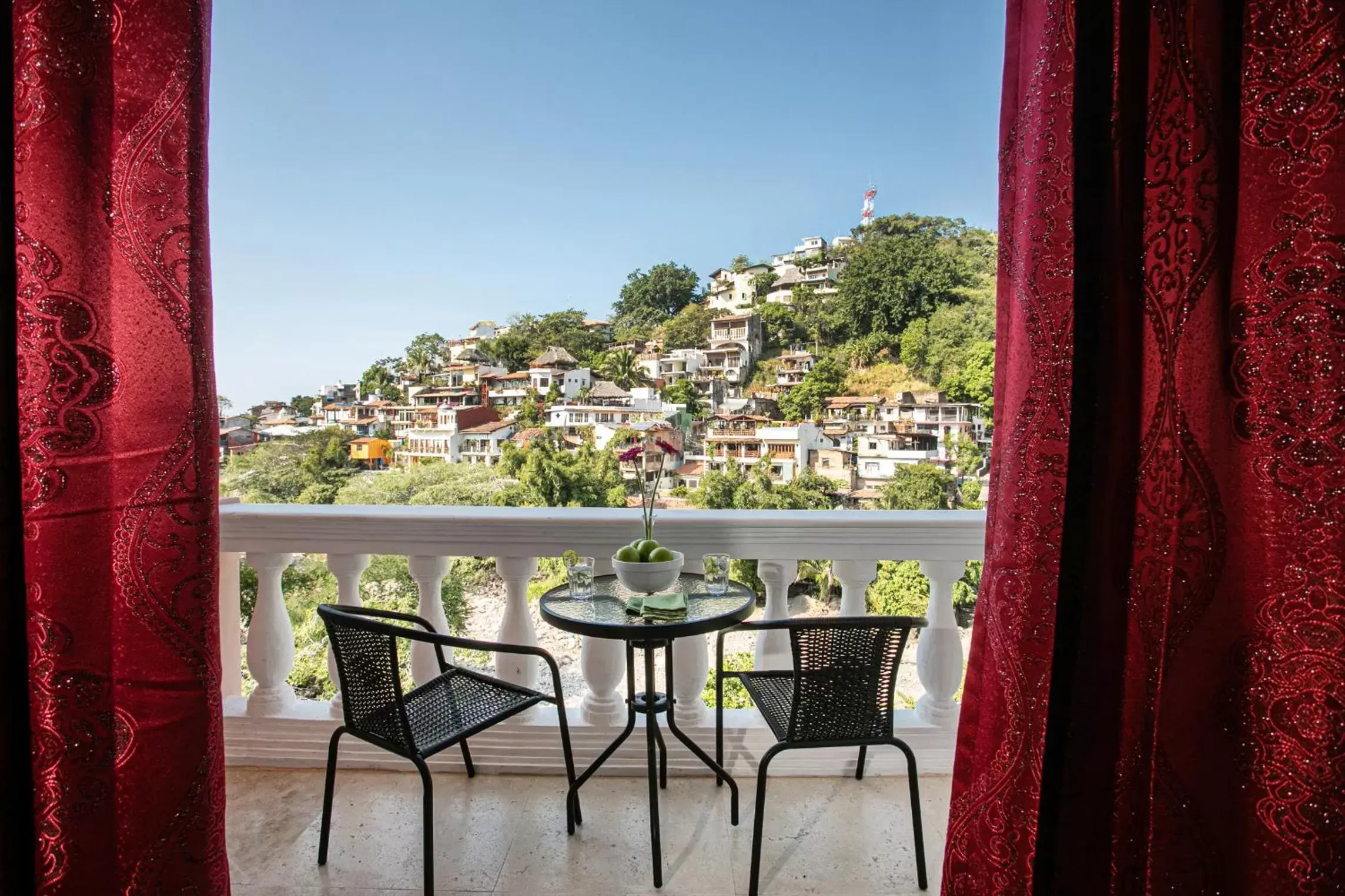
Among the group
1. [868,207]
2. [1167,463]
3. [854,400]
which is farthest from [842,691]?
[868,207]

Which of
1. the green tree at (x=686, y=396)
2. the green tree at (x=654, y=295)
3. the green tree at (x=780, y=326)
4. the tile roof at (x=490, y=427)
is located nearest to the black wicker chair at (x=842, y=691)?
the green tree at (x=686, y=396)

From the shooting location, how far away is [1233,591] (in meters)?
0.81

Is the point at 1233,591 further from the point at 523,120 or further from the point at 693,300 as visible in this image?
the point at 523,120

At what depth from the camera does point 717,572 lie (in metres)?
1.67

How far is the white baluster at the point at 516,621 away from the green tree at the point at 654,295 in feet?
11.1

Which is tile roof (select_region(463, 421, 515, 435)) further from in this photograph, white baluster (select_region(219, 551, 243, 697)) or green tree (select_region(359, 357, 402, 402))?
white baluster (select_region(219, 551, 243, 697))

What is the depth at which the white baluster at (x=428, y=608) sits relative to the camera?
181cm

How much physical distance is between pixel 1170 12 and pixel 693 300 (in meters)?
4.18

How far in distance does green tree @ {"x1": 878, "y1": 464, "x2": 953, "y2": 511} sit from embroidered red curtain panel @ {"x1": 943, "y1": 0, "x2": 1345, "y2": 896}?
3.94 metres

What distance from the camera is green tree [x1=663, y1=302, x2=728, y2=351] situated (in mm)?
4684

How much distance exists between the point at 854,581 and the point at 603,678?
80cm

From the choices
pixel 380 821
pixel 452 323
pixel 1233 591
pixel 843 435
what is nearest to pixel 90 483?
pixel 380 821

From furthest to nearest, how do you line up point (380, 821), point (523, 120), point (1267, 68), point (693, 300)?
point (523, 120) < point (693, 300) < point (380, 821) < point (1267, 68)

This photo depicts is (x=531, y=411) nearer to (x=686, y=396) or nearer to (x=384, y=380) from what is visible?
(x=686, y=396)
